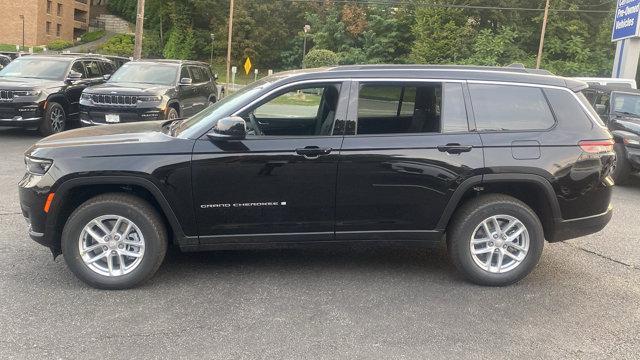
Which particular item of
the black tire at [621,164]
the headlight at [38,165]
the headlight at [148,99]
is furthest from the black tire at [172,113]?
the black tire at [621,164]

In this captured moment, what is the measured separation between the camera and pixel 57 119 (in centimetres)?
1250

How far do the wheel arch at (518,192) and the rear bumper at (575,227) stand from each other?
0.04 m

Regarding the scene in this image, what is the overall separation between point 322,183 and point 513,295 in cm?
184

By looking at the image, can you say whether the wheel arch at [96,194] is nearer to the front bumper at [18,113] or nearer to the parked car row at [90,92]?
the parked car row at [90,92]

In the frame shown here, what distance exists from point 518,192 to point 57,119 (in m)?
11.0

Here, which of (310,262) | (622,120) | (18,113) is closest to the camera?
(310,262)

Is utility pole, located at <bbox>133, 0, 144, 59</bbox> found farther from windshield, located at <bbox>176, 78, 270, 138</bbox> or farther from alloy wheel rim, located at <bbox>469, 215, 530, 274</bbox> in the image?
alloy wheel rim, located at <bbox>469, 215, 530, 274</bbox>

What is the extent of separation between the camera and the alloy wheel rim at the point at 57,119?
1231cm

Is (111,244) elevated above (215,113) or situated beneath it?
situated beneath

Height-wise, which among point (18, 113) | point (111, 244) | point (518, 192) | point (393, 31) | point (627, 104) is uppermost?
point (393, 31)

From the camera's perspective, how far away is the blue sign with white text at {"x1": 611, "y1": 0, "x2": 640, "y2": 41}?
60.2ft

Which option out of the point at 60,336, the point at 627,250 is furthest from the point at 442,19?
the point at 60,336

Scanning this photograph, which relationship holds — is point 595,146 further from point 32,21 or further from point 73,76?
point 32,21

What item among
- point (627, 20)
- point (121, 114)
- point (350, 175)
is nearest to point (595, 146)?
point (350, 175)
